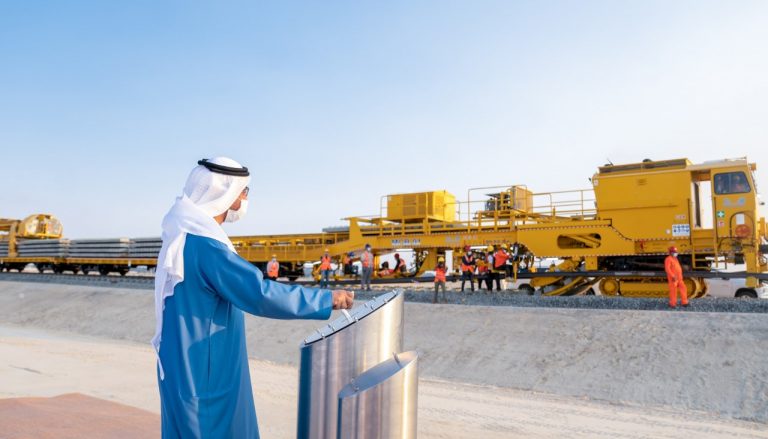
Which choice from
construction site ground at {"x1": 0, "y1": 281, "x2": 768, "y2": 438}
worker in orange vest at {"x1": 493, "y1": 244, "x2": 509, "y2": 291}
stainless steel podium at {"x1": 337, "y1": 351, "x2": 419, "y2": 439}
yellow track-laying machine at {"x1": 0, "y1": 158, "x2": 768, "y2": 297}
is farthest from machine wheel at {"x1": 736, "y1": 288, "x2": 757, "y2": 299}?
stainless steel podium at {"x1": 337, "y1": 351, "x2": 419, "y2": 439}

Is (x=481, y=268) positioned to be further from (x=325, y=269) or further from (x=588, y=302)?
(x=325, y=269)

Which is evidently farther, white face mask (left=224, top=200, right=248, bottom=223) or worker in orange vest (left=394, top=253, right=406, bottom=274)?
worker in orange vest (left=394, top=253, right=406, bottom=274)

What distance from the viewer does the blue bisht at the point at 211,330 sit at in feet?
7.03

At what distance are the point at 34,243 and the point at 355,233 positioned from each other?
2171 centimetres

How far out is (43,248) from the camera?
2908cm

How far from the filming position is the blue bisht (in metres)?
2.14

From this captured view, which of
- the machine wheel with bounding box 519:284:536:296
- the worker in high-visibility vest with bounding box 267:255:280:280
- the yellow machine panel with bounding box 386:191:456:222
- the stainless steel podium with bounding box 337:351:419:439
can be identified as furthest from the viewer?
the worker in high-visibility vest with bounding box 267:255:280:280

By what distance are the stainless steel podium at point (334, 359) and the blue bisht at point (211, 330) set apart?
0.43 ft

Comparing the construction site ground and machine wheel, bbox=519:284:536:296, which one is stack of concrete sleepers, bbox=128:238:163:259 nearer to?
the construction site ground

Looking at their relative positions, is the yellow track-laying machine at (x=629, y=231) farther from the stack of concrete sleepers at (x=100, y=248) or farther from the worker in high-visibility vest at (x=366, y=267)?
the stack of concrete sleepers at (x=100, y=248)

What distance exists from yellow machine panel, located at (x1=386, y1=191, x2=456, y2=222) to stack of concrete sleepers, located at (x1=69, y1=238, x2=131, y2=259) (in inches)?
554

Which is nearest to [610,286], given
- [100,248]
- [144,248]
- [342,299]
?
[342,299]

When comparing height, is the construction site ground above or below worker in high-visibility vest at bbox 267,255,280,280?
below

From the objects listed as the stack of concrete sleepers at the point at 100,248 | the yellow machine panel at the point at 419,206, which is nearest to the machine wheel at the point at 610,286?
the yellow machine panel at the point at 419,206
